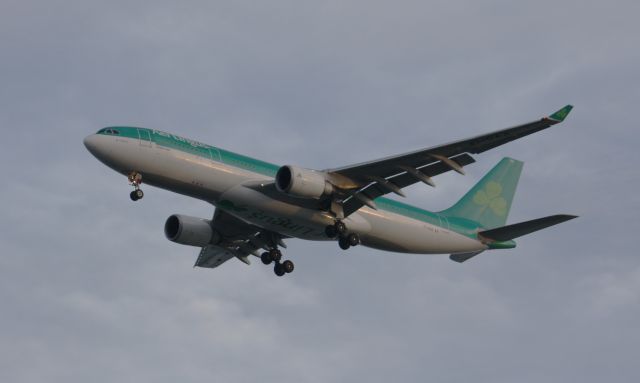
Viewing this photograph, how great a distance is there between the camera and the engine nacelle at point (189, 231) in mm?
51250

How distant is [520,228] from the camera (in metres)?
49.9

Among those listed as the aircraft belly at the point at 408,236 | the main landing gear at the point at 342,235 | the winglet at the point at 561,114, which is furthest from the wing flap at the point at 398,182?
the winglet at the point at 561,114

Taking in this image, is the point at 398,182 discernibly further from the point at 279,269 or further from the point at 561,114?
the point at 561,114

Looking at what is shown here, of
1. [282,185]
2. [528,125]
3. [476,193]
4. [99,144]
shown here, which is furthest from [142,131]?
[476,193]

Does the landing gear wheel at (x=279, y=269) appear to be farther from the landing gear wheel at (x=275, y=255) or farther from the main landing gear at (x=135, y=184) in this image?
the main landing gear at (x=135, y=184)

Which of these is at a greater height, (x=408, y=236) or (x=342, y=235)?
(x=408, y=236)

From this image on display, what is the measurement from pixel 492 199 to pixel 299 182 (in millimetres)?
15497

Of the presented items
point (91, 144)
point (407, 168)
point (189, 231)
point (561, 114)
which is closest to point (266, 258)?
point (189, 231)

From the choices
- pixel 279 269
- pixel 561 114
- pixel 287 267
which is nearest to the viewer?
pixel 561 114

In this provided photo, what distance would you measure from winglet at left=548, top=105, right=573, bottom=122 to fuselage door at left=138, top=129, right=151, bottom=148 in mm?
16223

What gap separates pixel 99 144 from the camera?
4453 centimetres

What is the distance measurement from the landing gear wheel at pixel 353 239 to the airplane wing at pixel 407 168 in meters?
1.01

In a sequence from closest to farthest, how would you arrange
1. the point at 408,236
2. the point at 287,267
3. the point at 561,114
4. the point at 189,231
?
the point at 561,114 → the point at 408,236 → the point at 189,231 → the point at 287,267

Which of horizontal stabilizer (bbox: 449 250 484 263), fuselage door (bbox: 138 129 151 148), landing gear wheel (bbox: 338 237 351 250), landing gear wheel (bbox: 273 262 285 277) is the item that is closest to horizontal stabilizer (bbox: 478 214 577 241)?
horizontal stabilizer (bbox: 449 250 484 263)
